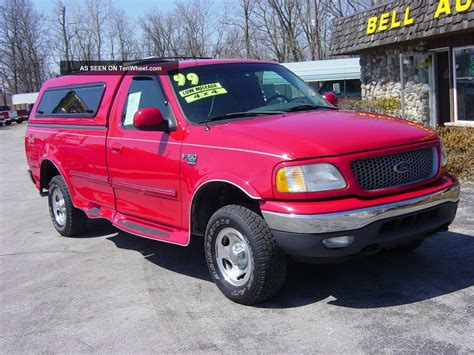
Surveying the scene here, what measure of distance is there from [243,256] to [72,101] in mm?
3485

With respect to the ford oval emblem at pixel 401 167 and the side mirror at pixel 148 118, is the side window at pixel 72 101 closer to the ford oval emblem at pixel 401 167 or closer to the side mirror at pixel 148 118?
the side mirror at pixel 148 118

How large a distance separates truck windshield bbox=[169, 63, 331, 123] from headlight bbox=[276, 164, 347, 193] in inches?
43.1

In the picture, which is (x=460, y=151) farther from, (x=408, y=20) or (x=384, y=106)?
(x=384, y=106)

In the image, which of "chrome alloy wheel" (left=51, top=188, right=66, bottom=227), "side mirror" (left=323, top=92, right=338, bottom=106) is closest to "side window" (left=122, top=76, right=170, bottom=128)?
"side mirror" (left=323, top=92, right=338, bottom=106)

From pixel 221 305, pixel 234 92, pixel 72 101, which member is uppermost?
pixel 72 101

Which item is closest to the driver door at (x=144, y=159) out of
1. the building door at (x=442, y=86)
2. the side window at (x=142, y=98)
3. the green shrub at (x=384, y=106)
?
the side window at (x=142, y=98)

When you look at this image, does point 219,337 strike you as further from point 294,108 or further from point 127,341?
point 294,108

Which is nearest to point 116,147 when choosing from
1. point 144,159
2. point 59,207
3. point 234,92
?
point 144,159

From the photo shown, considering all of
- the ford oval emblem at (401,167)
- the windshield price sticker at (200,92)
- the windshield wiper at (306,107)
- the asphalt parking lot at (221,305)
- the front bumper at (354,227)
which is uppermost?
the windshield price sticker at (200,92)

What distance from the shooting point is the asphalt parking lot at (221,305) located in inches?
141

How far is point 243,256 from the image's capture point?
4.21 meters

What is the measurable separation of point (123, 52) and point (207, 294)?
4860 centimetres

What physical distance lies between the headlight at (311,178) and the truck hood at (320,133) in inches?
3.6

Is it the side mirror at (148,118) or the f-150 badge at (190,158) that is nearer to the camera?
the f-150 badge at (190,158)
